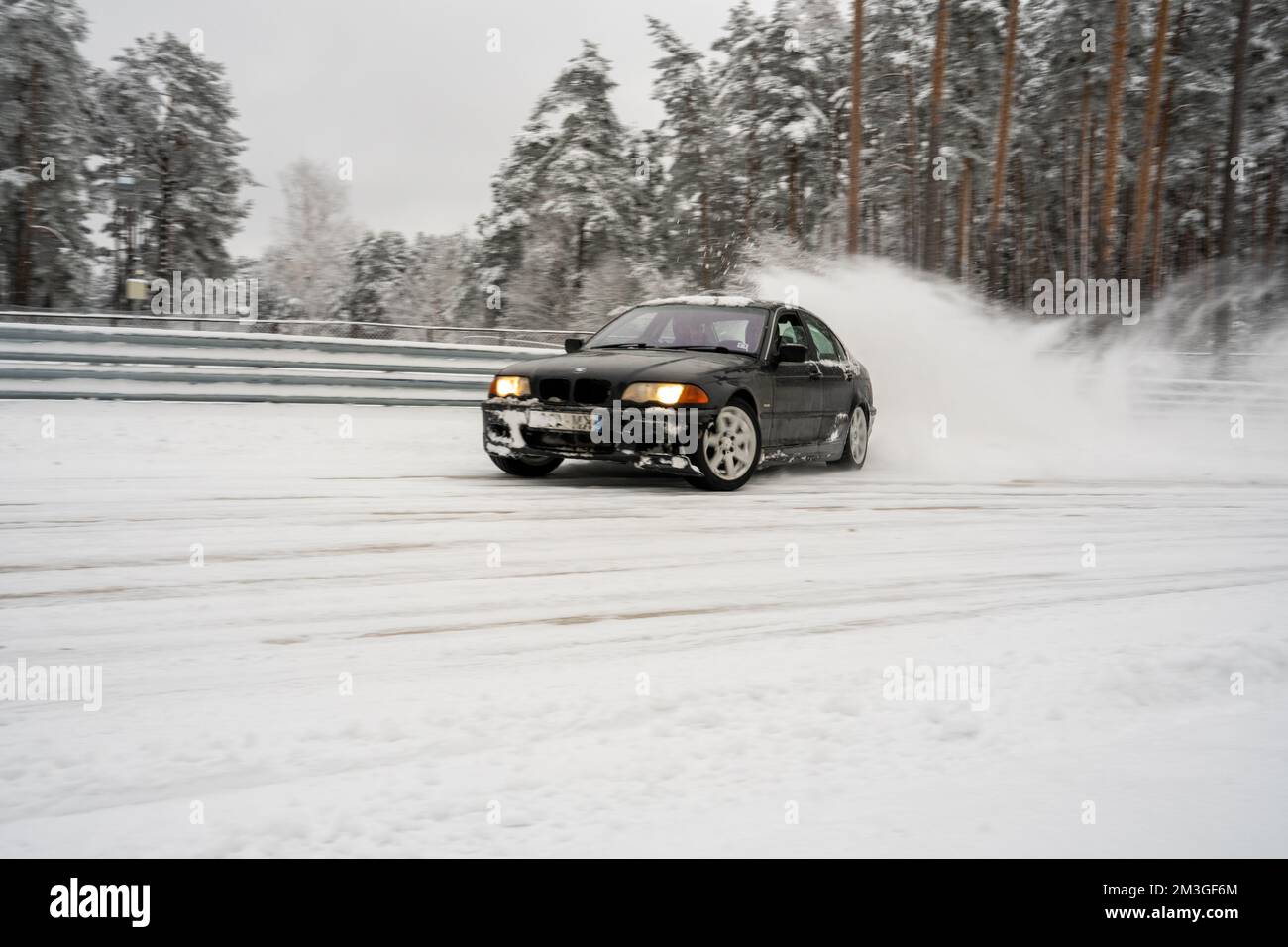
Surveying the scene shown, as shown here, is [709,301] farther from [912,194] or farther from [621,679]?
[912,194]

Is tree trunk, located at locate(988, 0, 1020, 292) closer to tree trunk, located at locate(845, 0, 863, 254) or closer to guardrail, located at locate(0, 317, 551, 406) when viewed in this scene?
tree trunk, located at locate(845, 0, 863, 254)

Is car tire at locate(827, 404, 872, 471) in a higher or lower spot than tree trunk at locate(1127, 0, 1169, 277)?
lower

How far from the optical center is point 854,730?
310 centimetres

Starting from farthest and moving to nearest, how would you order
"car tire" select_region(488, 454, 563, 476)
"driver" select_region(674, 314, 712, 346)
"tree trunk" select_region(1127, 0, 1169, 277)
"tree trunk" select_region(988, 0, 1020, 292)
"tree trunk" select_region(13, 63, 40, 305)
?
"tree trunk" select_region(13, 63, 40, 305), "tree trunk" select_region(988, 0, 1020, 292), "tree trunk" select_region(1127, 0, 1169, 277), "driver" select_region(674, 314, 712, 346), "car tire" select_region(488, 454, 563, 476)

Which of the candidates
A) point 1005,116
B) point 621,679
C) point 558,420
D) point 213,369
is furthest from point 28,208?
point 621,679

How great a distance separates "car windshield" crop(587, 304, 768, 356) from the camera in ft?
30.7

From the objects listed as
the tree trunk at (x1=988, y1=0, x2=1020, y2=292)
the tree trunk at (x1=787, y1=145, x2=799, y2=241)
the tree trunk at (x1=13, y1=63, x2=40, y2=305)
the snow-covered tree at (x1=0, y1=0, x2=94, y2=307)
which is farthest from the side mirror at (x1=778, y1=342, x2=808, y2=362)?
the tree trunk at (x1=13, y1=63, x2=40, y2=305)

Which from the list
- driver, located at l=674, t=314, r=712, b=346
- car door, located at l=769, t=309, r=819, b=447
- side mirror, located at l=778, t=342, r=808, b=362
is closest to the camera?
side mirror, located at l=778, t=342, r=808, b=362

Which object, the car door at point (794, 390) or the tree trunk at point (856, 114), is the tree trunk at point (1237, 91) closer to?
the tree trunk at point (856, 114)

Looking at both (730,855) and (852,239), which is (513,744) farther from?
(852,239)

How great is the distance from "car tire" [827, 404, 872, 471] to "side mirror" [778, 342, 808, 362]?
1.74m

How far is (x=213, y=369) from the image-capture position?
13758 mm
